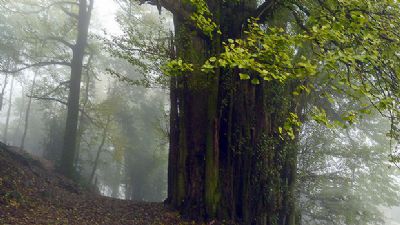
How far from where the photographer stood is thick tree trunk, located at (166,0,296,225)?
8727 millimetres

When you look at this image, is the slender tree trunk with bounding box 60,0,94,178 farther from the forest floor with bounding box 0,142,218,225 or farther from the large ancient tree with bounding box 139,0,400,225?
the large ancient tree with bounding box 139,0,400,225

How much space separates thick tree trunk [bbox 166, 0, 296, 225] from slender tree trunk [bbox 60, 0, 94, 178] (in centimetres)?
910

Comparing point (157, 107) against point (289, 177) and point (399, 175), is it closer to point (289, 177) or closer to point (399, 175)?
point (399, 175)

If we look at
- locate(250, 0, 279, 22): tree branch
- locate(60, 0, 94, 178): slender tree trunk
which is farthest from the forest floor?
locate(250, 0, 279, 22): tree branch

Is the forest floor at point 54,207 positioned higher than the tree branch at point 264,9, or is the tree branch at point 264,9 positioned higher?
the tree branch at point 264,9

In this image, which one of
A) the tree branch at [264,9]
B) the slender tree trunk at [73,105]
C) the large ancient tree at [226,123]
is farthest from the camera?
the slender tree trunk at [73,105]

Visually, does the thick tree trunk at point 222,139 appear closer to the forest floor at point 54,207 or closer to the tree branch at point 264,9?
the tree branch at point 264,9

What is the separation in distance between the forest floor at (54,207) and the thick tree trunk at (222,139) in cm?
81

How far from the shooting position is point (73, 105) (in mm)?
17344

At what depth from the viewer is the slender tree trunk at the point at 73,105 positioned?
671 inches

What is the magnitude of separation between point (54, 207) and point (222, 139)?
193 inches

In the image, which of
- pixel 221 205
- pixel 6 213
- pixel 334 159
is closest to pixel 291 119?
pixel 221 205

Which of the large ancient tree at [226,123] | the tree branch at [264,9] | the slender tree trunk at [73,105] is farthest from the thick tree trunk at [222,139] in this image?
the slender tree trunk at [73,105]

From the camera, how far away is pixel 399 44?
619 cm
